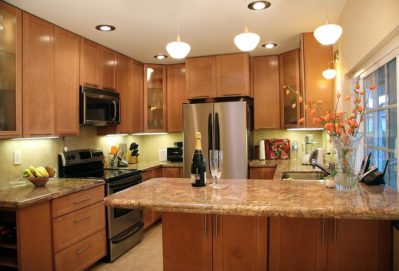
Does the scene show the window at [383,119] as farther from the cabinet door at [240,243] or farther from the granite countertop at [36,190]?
the granite countertop at [36,190]

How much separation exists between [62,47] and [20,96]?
739 mm

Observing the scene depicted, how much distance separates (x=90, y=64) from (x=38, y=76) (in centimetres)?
77

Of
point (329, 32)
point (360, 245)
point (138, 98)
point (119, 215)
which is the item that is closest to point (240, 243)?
point (360, 245)

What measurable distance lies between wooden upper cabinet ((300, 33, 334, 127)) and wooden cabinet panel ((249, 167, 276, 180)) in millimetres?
1016

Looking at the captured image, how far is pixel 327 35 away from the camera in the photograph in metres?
2.07

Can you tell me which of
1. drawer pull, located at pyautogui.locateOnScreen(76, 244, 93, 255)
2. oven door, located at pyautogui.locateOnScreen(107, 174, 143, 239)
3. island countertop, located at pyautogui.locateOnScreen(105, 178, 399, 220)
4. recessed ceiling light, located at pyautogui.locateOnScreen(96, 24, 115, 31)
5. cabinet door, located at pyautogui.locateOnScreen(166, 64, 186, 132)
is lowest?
drawer pull, located at pyautogui.locateOnScreen(76, 244, 93, 255)

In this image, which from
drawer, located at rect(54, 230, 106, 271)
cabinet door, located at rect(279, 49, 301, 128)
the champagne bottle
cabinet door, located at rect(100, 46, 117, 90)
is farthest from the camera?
cabinet door, located at rect(279, 49, 301, 128)

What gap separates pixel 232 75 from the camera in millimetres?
4227

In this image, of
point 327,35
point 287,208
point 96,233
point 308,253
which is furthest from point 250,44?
point 96,233

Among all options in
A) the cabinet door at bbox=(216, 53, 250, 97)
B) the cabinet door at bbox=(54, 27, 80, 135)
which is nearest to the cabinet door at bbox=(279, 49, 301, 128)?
the cabinet door at bbox=(216, 53, 250, 97)

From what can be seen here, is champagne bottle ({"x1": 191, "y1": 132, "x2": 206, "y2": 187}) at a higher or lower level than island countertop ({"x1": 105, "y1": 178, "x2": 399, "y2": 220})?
higher

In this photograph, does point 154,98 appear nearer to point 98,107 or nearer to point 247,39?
point 98,107

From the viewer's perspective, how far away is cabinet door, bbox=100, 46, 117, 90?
3747 millimetres

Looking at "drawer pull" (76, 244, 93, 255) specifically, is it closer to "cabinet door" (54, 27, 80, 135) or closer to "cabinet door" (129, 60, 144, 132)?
"cabinet door" (54, 27, 80, 135)
